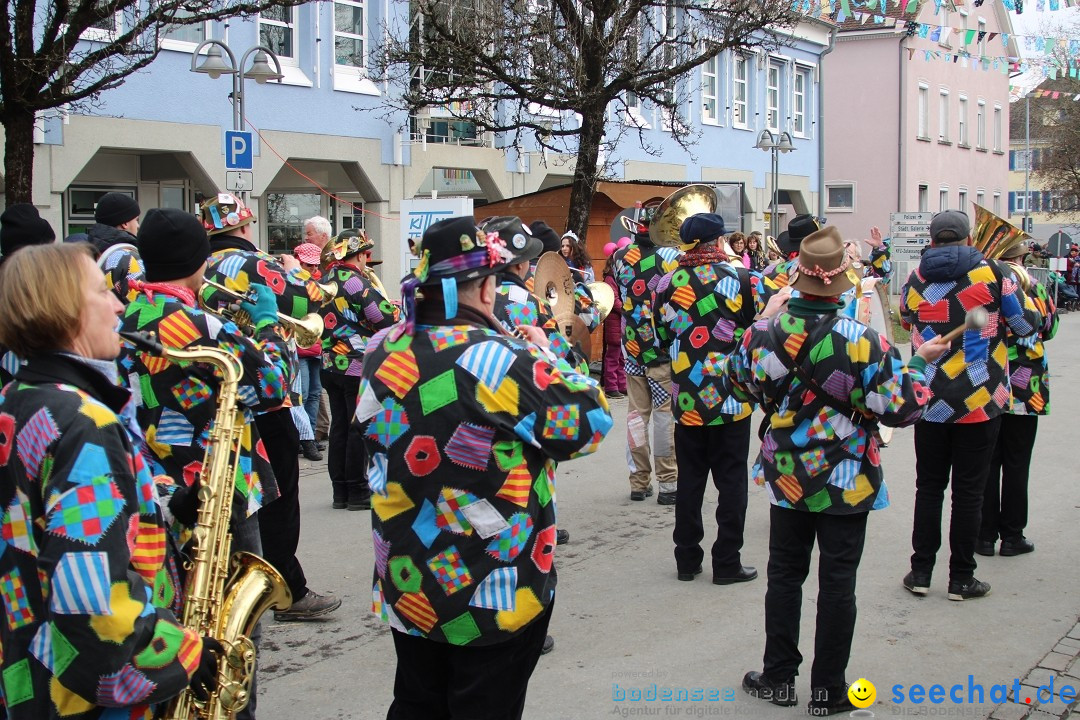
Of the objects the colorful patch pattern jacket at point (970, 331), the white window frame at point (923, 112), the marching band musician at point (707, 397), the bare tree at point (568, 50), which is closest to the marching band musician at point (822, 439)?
the colorful patch pattern jacket at point (970, 331)

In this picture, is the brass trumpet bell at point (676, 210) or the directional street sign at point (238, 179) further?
the directional street sign at point (238, 179)

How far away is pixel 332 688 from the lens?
4.59m

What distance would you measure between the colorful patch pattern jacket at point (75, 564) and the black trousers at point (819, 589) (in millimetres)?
2624

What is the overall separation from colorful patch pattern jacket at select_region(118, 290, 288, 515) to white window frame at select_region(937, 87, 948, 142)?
39.0 m

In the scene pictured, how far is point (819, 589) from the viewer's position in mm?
4297

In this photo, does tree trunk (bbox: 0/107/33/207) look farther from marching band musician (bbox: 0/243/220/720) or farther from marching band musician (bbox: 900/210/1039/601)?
marching band musician (bbox: 0/243/220/720)

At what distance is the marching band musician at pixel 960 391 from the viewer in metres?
5.51

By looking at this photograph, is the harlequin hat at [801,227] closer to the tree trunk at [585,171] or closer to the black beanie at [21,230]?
the black beanie at [21,230]

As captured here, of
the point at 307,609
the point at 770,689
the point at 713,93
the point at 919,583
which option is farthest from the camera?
the point at 713,93

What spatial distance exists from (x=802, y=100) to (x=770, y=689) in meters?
29.0

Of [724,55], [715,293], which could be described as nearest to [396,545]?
[715,293]

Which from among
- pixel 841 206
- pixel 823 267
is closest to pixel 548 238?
pixel 823 267

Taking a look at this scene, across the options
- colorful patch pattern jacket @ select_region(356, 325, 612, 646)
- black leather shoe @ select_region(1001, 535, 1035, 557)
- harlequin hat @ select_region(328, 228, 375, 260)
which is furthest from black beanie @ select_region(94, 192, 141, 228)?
black leather shoe @ select_region(1001, 535, 1035, 557)

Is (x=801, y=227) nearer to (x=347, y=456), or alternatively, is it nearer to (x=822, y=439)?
(x=347, y=456)
